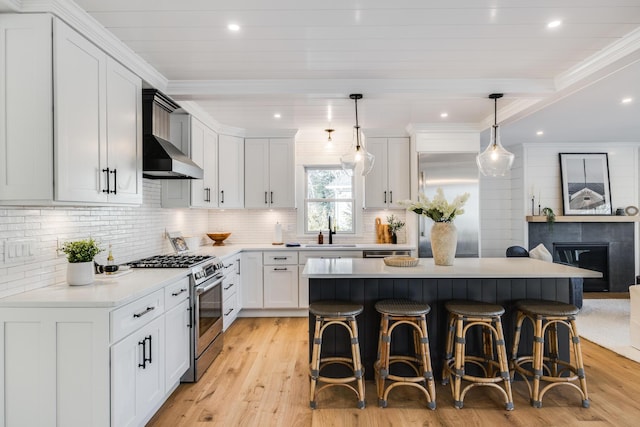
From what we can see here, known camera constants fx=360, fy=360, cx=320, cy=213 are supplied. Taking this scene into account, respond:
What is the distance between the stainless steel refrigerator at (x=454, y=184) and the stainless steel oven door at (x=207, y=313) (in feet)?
8.57

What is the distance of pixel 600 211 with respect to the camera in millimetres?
5820

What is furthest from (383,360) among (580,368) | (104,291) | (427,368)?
(104,291)

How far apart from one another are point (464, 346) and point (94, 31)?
3286 millimetres

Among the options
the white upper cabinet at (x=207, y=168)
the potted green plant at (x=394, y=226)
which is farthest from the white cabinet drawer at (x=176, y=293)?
the potted green plant at (x=394, y=226)

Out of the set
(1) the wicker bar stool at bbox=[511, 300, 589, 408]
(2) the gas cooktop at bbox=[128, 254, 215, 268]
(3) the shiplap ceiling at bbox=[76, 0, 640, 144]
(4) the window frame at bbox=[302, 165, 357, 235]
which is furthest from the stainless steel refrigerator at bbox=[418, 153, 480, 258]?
(2) the gas cooktop at bbox=[128, 254, 215, 268]

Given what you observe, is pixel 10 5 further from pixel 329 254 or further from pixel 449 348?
pixel 329 254

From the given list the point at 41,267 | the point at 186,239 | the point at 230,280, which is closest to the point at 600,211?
the point at 230,280

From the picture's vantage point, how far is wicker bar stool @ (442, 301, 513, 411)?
2549 mm

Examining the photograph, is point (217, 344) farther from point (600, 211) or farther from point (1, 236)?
point (600, 211)

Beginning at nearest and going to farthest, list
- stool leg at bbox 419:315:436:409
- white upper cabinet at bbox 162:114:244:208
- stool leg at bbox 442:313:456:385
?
stool leg at bbox 419:315:436:409 → stool leg at bbox 442:313:456:385 → white upper cabinet at bbox 162:114:244:208

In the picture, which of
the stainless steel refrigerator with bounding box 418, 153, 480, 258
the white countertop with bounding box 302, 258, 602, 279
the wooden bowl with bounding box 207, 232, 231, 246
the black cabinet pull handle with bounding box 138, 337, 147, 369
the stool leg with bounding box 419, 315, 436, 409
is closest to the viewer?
the black cabinet pull handle with bounding box 138, 337, 147, 369

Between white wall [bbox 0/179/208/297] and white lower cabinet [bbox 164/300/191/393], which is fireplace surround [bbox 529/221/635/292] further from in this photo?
white wall [bbox 0/179/208/297]

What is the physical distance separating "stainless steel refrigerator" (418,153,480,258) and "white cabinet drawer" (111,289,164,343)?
331 centimetres

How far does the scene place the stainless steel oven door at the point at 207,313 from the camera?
117 inches
